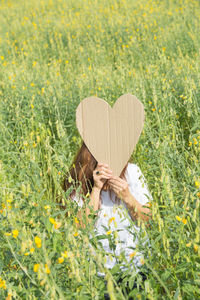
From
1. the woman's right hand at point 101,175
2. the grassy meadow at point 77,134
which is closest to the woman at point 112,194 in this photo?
the woman's right hand at point 101,175

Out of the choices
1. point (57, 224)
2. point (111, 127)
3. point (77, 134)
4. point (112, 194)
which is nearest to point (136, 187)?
point (112, 194)

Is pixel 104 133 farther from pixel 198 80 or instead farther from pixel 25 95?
pixel 25 95

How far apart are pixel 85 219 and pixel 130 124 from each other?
23.3 inches

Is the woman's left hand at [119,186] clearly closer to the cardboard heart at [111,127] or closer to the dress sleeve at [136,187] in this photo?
the cardboard heart at [111,127]

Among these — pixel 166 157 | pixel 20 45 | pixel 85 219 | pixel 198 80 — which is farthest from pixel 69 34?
pixel 85 219

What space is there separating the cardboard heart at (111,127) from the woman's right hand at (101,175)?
0.04m

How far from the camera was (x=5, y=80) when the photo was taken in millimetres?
3744

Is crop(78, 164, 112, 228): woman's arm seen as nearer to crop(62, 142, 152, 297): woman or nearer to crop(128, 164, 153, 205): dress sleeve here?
crop(62, 142, 152, 297): woman

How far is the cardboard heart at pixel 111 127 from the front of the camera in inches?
70.1

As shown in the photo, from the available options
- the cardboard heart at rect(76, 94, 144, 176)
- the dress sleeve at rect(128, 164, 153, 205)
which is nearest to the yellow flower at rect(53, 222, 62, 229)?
the cardboard heart at rect(76, 94, 144, 176)

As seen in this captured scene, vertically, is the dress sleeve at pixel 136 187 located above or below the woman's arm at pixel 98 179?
below

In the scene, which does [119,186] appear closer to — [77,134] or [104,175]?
[104,175]

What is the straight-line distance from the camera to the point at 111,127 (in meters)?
1.81

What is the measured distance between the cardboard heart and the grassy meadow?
20 centimetres
